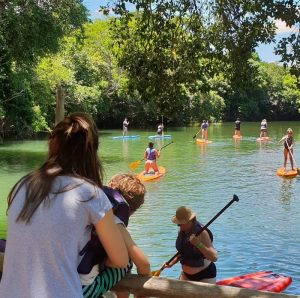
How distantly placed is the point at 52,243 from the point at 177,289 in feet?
2.58

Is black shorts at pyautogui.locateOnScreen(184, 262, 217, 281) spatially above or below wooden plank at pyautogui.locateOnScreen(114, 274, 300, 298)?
below

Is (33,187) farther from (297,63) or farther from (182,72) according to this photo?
(182,72)

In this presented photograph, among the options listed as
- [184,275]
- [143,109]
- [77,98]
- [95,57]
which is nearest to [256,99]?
[143,109]

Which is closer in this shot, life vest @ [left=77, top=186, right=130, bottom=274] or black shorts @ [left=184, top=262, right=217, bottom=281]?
life vest @ [left=77, top=186, right=130, bottom=274]

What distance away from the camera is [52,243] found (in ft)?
6.85

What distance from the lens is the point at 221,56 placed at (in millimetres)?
7582

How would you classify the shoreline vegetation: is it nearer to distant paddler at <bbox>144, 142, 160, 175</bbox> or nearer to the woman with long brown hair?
distant paddler at <bbox>144, 142, 160, 175</bbox>

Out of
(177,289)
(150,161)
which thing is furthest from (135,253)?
→ (150,161)

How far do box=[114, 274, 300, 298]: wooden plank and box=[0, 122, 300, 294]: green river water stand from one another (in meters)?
5.55

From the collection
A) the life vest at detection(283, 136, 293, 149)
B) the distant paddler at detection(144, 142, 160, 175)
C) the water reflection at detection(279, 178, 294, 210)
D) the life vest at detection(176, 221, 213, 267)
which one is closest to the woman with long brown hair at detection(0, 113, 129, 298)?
the life vest at detection(176, 221, 213, 267)

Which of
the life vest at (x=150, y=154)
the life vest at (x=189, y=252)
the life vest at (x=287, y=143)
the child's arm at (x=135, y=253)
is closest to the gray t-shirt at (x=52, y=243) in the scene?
the child's arm at (x=135, y=253)

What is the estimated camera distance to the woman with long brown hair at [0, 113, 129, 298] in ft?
6.82

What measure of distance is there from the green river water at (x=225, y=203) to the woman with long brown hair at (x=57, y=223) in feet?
20.3

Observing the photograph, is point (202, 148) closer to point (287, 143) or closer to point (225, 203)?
point (287, 143)
